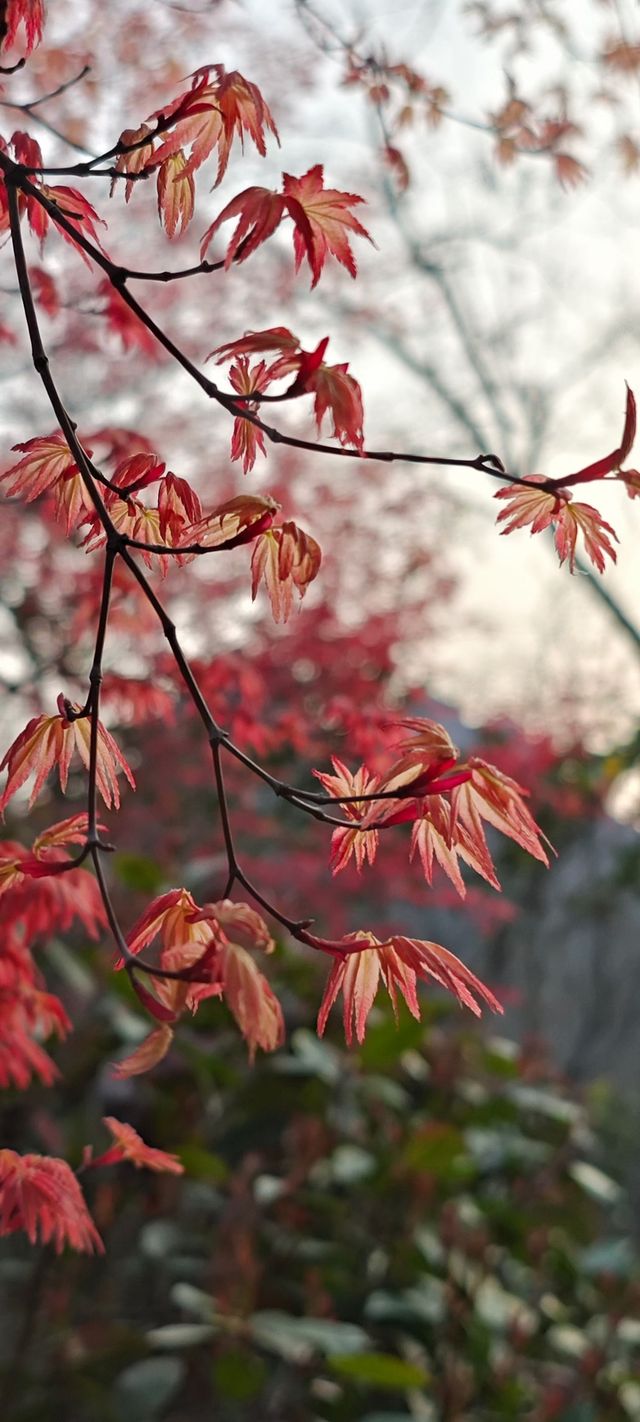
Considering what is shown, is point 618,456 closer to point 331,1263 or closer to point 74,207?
point 74,207

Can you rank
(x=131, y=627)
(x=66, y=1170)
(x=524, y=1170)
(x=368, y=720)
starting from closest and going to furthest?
(x=66, y=1170) < (x=368, y=720) < (x=131, y=627) < (x=524, y=1170)

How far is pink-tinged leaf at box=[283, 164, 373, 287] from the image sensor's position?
3.48 feet

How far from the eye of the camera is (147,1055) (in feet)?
3.30

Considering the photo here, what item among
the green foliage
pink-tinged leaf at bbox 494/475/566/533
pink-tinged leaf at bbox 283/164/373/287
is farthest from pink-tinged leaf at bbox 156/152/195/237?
the green foliage

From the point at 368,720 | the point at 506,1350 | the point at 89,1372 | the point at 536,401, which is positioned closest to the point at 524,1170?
the point at 506,1350

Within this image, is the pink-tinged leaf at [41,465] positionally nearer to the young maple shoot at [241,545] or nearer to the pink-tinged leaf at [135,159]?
the young maple shoot at [241,545]

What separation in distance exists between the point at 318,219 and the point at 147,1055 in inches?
28.9

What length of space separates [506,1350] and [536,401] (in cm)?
675

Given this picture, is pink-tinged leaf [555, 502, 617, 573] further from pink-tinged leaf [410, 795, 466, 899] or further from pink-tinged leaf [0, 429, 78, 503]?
pink-tinged leaf [0, 429, 78, 503]

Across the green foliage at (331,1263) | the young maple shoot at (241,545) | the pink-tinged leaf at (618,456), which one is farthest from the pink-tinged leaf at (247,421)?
the green foliage at (331,1263)

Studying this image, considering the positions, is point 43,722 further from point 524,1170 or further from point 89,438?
point 524,1170

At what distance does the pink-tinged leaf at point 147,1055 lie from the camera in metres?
0.99

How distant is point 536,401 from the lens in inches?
348

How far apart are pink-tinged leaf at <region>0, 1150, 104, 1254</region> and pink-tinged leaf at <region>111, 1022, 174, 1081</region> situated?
427mm
